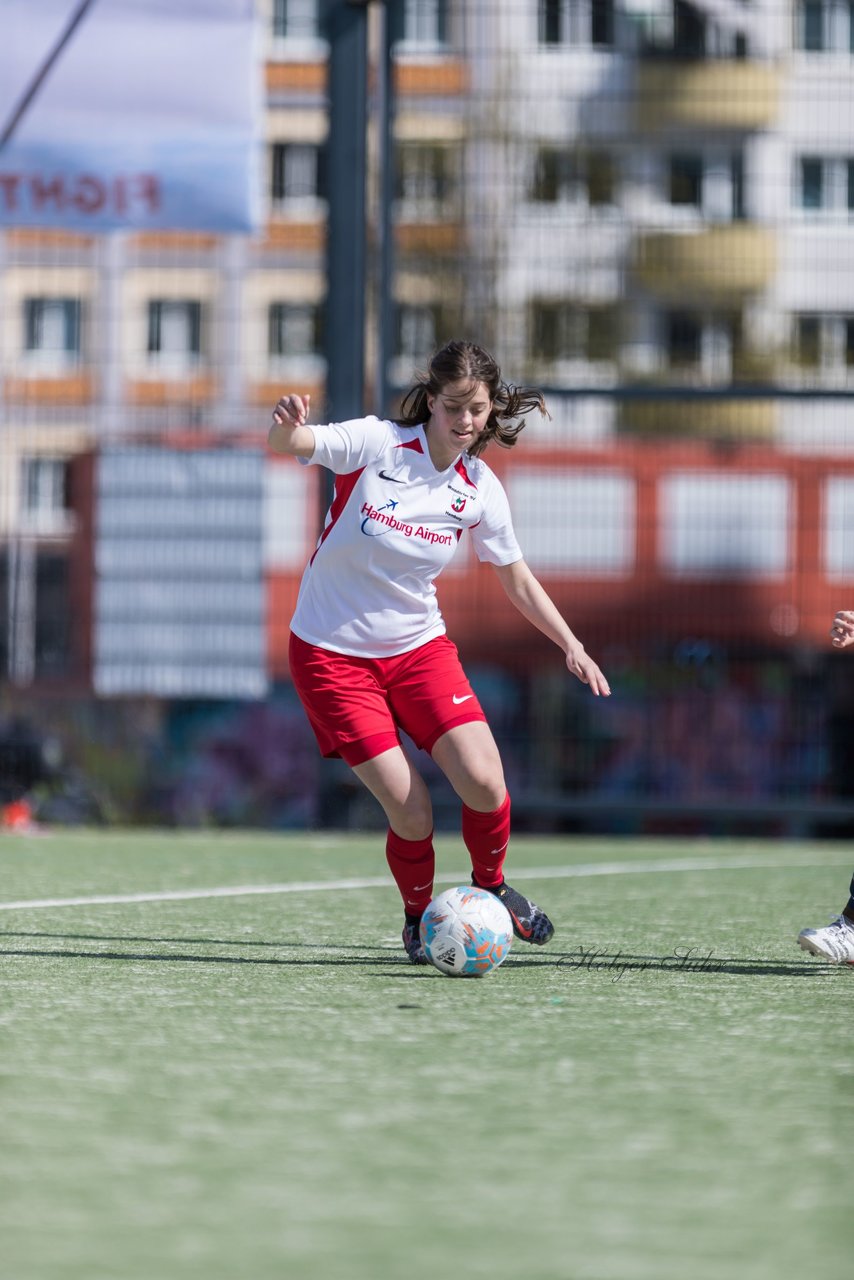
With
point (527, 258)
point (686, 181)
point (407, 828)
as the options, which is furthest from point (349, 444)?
point (686, 181)

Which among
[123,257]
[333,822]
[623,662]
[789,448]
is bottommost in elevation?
[333,822]

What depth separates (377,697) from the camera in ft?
17.3

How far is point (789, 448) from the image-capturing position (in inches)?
426

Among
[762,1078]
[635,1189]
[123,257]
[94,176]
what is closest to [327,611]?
[762,1078]

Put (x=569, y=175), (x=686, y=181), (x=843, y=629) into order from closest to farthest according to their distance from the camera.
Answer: (x=843, y=629) < (x=569, y=175) < (x=686, y=181)

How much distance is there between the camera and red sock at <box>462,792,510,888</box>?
17.3 ft

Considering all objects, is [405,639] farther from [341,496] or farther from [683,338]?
[683,338]

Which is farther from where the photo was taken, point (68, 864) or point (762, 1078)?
point (68, 864)

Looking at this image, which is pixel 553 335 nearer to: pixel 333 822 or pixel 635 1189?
pixel 333 822

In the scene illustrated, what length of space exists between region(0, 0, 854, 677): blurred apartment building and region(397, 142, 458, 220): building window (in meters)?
0.03

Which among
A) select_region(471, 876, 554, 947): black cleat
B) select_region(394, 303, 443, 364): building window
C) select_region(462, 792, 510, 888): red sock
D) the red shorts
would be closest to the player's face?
the red shorts

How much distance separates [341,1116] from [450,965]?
5.24ft

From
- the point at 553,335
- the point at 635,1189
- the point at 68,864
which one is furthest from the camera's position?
the point at 553,335

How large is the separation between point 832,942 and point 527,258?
33.9 ft
